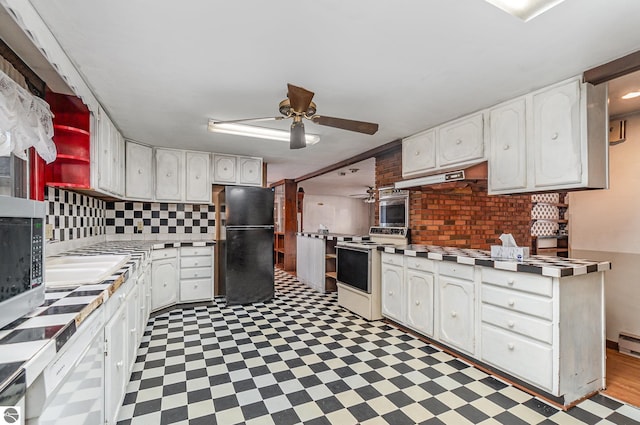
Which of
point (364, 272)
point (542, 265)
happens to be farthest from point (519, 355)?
point (364, 272)

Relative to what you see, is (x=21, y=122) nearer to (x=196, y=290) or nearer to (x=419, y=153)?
(x=196, y=290)

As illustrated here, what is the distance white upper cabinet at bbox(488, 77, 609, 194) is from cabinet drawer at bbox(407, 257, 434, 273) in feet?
3.00

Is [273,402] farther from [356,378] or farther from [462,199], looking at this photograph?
[462,199]

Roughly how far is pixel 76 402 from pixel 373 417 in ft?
5.01

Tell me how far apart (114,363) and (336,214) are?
392 inches

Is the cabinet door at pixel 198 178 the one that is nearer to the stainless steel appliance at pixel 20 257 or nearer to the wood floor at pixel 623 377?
the stainless steel appliance at pixel 20 257

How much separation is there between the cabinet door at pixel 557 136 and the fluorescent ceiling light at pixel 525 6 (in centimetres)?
106

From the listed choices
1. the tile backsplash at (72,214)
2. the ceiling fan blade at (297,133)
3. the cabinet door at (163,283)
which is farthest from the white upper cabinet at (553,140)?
the cabinet door at (163,283)

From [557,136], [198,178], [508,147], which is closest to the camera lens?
[557,136]

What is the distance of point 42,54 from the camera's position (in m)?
1.65

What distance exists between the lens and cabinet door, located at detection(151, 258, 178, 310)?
145 inches

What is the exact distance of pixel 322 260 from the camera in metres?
5.07

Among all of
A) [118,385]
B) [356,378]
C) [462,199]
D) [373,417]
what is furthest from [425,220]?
[118,385]

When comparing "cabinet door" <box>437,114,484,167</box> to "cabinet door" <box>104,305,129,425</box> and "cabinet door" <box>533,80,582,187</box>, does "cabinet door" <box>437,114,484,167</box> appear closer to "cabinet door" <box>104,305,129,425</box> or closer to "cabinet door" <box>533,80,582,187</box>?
"cabinet door" <box>533,80,582,187</box>
